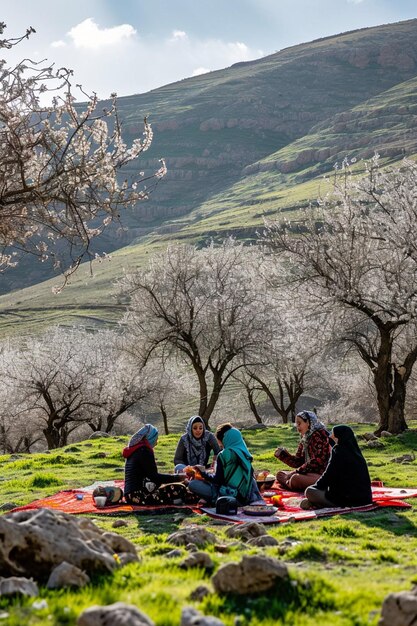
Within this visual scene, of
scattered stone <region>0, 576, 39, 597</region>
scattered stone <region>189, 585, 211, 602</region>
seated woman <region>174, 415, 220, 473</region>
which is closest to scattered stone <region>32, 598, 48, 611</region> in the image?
scattered stone <region>0, 576, 39, 597</region>

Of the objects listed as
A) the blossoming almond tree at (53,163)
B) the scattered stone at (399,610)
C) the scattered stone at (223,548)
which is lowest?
the scattered stone at (223,548)

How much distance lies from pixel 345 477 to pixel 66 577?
726 cm

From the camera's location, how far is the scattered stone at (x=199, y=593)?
5150mm

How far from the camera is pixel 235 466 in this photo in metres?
12.3

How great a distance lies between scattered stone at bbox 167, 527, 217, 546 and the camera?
7812 mm

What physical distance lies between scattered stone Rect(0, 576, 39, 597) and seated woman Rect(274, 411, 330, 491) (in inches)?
357

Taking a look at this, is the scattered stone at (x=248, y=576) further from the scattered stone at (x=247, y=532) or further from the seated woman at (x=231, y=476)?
the seated woman at (x=231, y=476)

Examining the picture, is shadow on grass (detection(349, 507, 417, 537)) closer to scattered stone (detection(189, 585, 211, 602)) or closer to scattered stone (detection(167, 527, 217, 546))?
scattered stone (detection(167, 527, 217, 546))

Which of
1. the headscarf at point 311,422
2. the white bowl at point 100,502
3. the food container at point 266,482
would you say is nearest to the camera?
the white bowl at point 100,502

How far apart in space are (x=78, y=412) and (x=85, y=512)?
119ft

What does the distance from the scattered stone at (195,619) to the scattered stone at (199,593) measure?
626 mm

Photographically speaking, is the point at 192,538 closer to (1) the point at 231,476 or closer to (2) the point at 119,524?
(2) the point at 119,524

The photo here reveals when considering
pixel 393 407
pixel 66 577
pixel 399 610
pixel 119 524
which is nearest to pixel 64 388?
pixel 393 407

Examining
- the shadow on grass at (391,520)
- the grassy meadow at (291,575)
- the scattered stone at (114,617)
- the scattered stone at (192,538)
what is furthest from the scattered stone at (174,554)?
the shadow on grass at (391,520)
